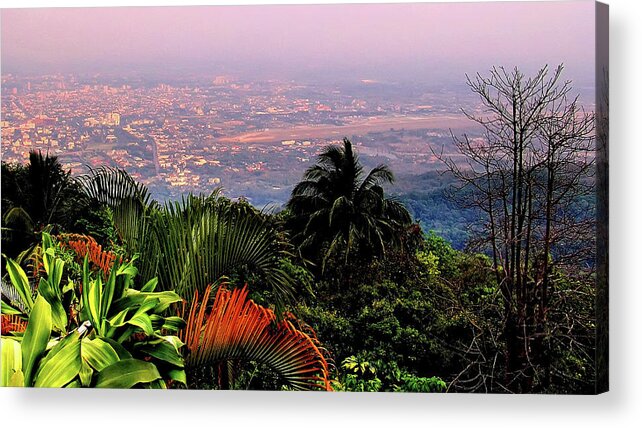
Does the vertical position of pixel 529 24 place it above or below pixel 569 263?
above

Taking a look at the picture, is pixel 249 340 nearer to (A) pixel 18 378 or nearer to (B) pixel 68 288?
(B) pixel 68 288

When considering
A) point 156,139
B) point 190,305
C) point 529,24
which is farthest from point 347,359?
point 529,24

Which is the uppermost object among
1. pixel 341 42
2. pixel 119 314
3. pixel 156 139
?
pixel 341 42

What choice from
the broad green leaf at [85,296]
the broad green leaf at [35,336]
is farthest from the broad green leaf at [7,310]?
the broad green leaf at [85,296]

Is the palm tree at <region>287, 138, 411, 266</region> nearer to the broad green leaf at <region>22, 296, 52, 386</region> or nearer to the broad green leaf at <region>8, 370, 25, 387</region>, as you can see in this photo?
the broad green leaf at <region>22, 296, 52, 386</region>

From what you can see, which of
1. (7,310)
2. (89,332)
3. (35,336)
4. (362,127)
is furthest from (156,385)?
(362,127)

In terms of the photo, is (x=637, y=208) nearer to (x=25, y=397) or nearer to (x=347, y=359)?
(x=347, y=359)

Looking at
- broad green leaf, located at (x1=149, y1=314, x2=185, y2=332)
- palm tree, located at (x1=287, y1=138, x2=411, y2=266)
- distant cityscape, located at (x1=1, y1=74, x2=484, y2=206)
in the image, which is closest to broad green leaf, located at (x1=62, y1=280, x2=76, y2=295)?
broad green leaf, located at (x1=149, y1=314, x2=185, y2=332)
